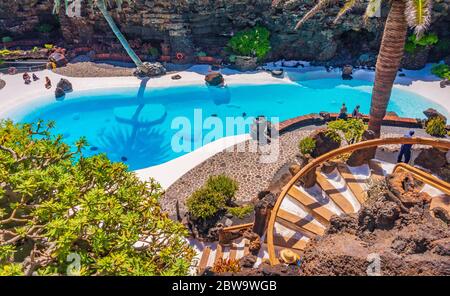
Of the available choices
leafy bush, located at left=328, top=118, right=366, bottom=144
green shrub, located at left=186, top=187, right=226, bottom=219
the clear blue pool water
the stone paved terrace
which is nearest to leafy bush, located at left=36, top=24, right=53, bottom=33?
the clear blue pool water

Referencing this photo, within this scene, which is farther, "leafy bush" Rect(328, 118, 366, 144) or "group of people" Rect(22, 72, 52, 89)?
"group of people" Rect(22, 72, 52, 89)

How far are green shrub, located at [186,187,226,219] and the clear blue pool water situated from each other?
7.24m

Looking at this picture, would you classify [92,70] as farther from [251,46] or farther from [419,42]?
[419,42]

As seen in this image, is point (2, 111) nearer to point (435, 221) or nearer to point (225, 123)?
point (225, 123)

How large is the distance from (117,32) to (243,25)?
38.1 ft

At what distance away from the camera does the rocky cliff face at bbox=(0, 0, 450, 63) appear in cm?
3141

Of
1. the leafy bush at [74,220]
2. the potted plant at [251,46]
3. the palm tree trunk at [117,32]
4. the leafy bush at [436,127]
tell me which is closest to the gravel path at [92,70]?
the palm tree trunk at [117,32]

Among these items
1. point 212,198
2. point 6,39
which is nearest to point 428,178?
point 212,198

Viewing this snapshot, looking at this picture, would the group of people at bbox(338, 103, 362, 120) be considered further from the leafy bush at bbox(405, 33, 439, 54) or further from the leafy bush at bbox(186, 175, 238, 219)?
the leafy bush at bbox(405, 33, 439, 54)

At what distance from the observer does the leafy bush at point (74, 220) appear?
906 cm

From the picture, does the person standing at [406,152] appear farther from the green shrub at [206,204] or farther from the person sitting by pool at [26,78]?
the person sitting by pool at [26,78]

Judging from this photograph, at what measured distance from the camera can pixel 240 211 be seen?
1695cm
